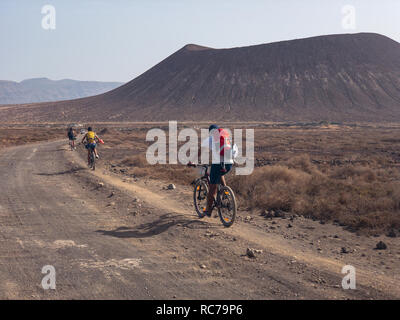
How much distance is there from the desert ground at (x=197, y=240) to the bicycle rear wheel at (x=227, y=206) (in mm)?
183

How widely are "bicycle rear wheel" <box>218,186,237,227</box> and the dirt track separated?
7.3 inches

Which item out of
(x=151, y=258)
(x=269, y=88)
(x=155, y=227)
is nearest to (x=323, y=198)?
(x=155, y=227)

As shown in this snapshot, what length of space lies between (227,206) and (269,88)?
112 meters

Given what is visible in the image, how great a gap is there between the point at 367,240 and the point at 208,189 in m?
3.36

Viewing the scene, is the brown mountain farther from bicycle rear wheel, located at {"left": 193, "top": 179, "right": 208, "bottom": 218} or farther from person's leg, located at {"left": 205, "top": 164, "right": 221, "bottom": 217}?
person's leg, located at {"left": 205, "top": 164, "right": 221, "bottom": 217}

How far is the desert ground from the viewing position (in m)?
4.75

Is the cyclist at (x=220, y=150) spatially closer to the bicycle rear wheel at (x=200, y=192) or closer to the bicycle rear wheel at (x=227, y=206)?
the bicycle rear wheel at (x=227, y=206)

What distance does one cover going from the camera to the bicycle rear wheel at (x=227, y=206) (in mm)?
7412

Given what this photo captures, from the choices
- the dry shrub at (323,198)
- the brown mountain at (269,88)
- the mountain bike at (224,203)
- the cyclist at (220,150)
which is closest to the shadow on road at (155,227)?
the mountain bike at (224,203)

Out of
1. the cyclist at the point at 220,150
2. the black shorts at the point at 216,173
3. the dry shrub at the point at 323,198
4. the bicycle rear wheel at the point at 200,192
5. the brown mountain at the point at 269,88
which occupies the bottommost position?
the dry shrub at the point at 323,198

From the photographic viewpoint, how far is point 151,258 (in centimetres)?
579

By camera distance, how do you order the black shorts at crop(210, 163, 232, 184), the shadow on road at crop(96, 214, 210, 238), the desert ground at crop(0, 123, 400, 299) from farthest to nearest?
the black shorts at crop(210, 163, 232, 184) → the shadow on road at crop(96, 214, 210, 238) → the desert ground at crop(0, 123, 400, 299)

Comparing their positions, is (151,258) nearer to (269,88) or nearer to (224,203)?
(224,203)

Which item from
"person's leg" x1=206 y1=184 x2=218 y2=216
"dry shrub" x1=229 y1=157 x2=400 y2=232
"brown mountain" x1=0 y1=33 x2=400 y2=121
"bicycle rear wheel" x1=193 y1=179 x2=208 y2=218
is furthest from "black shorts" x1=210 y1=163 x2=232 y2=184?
"brown mountain" x1=0 y1=33 x2=400 y2=121
